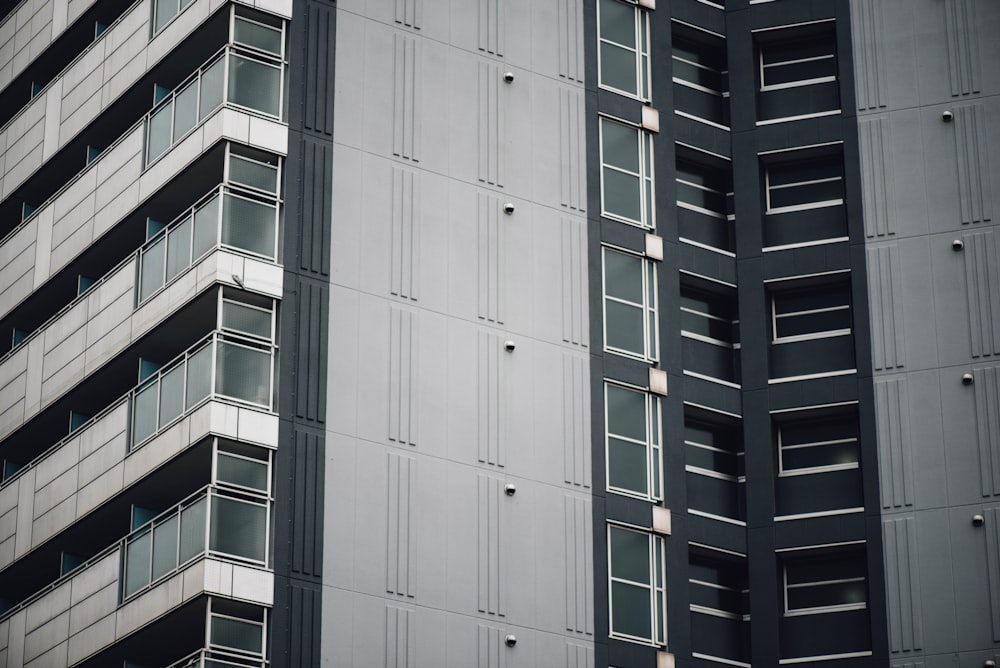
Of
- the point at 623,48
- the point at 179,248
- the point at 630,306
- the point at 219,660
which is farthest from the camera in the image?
the point at 623,48

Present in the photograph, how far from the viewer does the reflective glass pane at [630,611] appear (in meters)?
49.5

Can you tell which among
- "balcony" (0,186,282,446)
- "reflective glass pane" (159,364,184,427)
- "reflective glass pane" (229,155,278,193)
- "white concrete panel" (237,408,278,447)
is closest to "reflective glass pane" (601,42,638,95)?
"reflective glass pane" (229,155,278,193)

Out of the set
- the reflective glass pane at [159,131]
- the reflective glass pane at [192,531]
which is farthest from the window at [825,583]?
the reflective glass pane at [159,131]

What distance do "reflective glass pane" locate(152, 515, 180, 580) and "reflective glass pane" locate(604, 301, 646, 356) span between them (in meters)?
12.7

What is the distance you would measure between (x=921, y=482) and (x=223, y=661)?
1856cm

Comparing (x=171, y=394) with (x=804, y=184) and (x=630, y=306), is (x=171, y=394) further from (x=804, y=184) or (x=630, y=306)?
(x=804, y=184)

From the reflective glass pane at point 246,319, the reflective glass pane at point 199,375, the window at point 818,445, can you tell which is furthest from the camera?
the window at point 818,445

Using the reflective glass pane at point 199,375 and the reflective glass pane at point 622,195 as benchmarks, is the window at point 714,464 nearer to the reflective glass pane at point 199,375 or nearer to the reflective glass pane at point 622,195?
the reflective glass pane at point 622,195

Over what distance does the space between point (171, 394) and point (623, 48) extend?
16.8 m

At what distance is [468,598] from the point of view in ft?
155

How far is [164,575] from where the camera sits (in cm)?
4456

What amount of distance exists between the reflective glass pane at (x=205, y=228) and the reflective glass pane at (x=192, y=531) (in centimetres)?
608

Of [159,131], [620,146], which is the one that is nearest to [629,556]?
[620,146]

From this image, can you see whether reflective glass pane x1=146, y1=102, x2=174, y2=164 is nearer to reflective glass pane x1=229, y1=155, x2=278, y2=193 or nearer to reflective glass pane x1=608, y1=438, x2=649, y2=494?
reflective glass pane x1=229, y1=155, x2=278, y2=193
